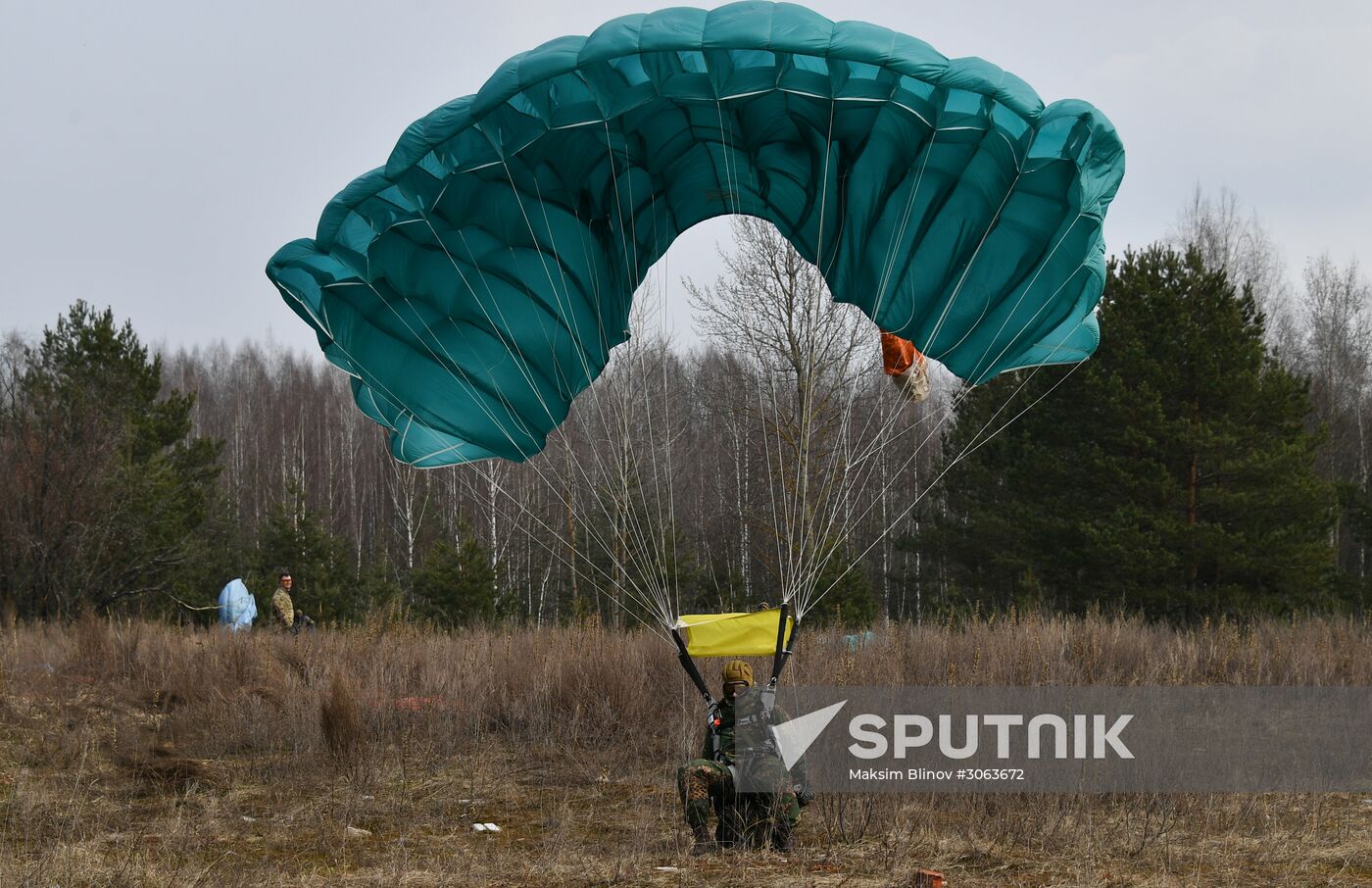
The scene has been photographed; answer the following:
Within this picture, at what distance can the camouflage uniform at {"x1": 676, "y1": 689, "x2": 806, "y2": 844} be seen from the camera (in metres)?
4.85

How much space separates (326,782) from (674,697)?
2656mm

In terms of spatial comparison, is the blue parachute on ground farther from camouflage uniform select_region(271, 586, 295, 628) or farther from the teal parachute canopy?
the teal parachute canopy

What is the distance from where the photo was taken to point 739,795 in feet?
16.0

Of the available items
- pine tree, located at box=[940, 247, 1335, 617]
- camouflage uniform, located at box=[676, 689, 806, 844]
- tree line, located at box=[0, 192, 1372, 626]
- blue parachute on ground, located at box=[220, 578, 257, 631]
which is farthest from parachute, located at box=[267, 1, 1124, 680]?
pine tree, located at box=[940, 247, 1335, 617]

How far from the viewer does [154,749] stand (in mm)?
7227

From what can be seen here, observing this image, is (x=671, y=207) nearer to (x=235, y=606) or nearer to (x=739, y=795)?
(x=739, y=795)

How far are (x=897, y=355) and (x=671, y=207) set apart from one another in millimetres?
1500

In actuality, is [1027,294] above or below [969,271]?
below

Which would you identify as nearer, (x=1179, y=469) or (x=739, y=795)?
(x=739, y=795)

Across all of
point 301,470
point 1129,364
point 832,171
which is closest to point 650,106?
point 832,171

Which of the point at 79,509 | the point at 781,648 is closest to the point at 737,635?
the point at 781,648

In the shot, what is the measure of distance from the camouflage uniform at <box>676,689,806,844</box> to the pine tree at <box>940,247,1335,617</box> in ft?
37.5

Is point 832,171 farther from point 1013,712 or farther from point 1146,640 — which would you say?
point 1146,640

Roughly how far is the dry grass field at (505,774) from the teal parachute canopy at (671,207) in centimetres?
205
